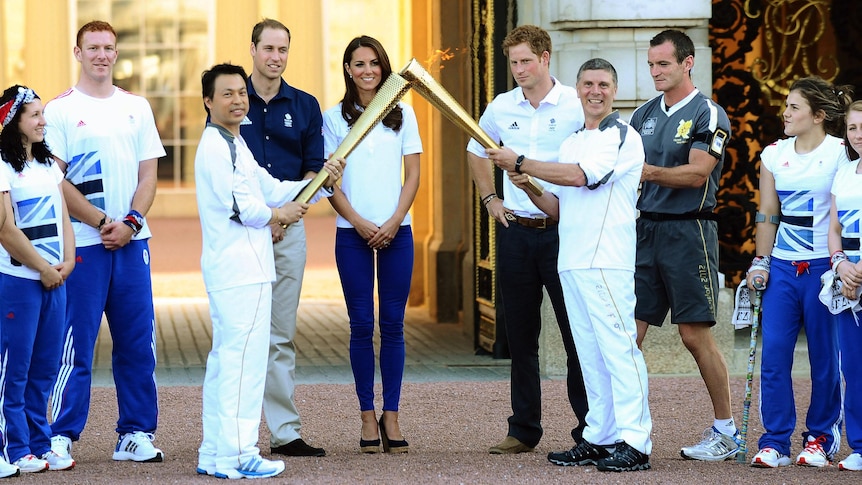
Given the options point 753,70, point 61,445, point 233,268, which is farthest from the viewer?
point 753,70

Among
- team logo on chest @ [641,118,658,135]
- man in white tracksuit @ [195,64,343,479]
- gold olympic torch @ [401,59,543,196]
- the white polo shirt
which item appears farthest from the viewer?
team logo on chest @ [641,118,658,135]

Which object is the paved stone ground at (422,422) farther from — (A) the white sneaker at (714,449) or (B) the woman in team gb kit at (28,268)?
(B) the woman in team gb kit at (28,268)

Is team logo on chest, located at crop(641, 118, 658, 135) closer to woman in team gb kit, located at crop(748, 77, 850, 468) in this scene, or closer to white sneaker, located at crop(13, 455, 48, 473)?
woman in team gb kit, located at crop(748, 77, 850, 468)

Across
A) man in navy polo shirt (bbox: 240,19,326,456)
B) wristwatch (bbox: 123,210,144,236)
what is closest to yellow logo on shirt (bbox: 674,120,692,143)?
man in navy polo shirt (bbox: 240,19,326,456)

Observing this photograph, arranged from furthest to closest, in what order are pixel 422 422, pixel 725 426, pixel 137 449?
pixel 422 422 → pixel 725 426 → pixel 137 449

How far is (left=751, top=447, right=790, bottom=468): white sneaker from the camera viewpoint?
6.73 m

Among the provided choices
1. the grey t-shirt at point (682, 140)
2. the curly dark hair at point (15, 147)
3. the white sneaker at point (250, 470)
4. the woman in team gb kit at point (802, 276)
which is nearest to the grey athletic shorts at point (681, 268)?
the grey t-shirt at point (682, 140)

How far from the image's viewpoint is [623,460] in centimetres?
651

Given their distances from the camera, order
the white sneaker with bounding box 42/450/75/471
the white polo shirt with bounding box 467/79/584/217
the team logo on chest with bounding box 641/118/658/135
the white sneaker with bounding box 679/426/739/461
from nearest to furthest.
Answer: the white sneaker with bounding box 42/450/75/471 → the white polo shirt with bounding box 467/79/584/217 → the white sneaker with bounding box 679/426/739/461 → the team logo on chest with bounding box 641/118/658/135

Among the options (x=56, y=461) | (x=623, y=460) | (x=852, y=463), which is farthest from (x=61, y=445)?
(x=852, y=463)

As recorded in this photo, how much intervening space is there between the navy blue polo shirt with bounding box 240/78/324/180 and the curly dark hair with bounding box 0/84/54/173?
98 cm

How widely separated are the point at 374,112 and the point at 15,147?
1580 mm

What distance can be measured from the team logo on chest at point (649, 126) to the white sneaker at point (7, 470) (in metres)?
3.28

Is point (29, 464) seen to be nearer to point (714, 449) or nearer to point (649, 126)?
point (714, 449)
